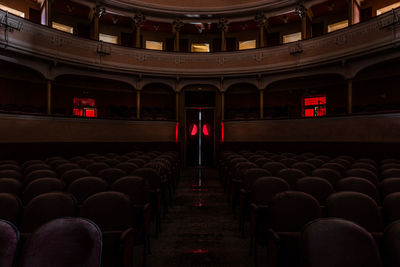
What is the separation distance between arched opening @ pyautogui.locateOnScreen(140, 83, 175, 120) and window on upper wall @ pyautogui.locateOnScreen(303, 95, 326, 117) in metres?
7.78

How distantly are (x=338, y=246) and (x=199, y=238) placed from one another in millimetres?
2353

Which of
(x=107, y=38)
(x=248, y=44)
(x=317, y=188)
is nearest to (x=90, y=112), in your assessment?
(x=107, y=38)

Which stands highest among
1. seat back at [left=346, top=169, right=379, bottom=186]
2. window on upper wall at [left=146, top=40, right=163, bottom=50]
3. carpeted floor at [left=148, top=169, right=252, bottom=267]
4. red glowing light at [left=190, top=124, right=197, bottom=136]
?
window on upper wall at [left=146, top=40, right=163, bottom=50]

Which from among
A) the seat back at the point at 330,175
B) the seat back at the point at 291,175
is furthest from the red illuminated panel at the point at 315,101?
the seat back at the point at 291,175

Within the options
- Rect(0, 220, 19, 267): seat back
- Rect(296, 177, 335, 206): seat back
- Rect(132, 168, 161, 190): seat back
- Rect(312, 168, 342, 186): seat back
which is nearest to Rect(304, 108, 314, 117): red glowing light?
Rect(312, 168, 342, 186): seat back

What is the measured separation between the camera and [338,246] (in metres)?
1.67

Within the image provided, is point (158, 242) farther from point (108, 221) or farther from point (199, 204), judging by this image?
point (199, 204)

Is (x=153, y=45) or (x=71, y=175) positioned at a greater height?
(x=153, y=45)

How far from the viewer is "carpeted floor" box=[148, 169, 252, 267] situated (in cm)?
303

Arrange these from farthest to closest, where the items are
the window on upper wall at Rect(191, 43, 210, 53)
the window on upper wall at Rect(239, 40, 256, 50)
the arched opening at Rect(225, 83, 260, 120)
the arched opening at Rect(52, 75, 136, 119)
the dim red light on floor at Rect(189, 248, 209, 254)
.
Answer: the window on upper wall at Rect(191, 43, 210, 53), the window on upper wall at Rect(239, 40, 256, 50), the arched opening at Rect(225, 83, 260, 120), the arched opening at Rect(52, 75, 136, 119), the dim red light on floor at Rect(189, 248, 209, 254)

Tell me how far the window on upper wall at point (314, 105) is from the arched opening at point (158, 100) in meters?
7.78

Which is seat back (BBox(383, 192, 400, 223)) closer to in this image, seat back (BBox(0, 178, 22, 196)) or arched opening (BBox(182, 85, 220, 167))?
seat back (BBox(0, 178, 22, 196))

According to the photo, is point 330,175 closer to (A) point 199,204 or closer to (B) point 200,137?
(A) point 199,204

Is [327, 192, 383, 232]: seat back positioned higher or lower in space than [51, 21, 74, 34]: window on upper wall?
lower
